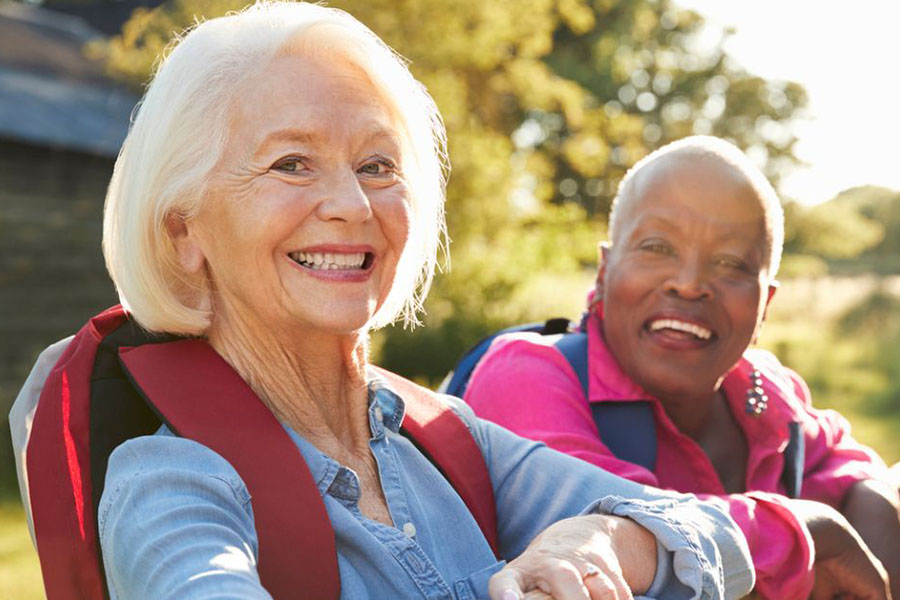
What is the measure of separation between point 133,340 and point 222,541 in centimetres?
60

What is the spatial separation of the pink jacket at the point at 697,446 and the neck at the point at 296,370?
578 mm

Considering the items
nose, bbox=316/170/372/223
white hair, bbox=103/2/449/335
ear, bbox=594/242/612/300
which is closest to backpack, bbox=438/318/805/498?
ear, bbox=594/242/612/300

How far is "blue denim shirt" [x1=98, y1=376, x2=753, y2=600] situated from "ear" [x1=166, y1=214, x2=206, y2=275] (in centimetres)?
35

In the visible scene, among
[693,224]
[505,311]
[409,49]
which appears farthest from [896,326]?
[693,224]

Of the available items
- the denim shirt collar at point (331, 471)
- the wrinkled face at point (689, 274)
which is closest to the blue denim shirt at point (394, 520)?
the denim shirt collar at point (331, 471)

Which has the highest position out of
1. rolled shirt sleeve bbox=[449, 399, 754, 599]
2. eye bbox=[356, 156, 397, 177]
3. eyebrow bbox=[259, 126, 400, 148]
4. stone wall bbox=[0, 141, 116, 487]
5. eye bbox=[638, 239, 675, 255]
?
eyebrow bbox=[259, 126, 400, 148]

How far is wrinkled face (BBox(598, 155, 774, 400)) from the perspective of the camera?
8.27 ft

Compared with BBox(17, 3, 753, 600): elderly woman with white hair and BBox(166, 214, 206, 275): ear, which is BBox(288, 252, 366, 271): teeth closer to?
BBox(17, 3, 753, 600): elderly woman with white hair

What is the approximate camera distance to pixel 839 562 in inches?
85.7

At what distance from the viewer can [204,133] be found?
176cm

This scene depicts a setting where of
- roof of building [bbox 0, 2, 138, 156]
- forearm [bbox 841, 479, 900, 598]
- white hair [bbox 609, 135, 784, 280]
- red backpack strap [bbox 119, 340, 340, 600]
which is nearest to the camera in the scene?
red backpack strap [bbox 119, 340, 340, 600]

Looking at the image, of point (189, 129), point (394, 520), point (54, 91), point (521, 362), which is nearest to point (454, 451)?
point (394, 520)

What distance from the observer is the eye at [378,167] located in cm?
185

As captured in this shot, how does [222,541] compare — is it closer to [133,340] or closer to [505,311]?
[133,340]
